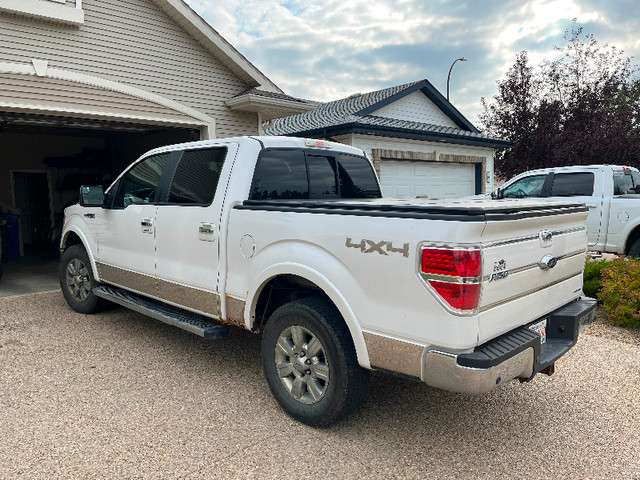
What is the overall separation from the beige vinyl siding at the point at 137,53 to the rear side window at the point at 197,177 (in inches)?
201

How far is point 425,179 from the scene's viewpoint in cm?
1361

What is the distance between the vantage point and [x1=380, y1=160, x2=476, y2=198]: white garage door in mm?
12602

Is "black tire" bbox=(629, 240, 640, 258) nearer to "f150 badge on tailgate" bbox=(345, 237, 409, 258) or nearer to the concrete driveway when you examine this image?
the concrete driveway

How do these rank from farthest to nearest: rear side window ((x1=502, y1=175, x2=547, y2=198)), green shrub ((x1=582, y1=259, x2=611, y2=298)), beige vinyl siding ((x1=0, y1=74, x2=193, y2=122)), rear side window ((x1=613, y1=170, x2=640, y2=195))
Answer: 1. rear side window ((x1=502, y1=175, x2=547, y2=198))
2. rear side window ((x1=613, y1=170, x2=640, y2=195))
3. beige vinyl siding ((x1=0, y1=74, x2=193, y2=122))
4. green shrub ((x1=582, y1=259, x2=611, y2=298))

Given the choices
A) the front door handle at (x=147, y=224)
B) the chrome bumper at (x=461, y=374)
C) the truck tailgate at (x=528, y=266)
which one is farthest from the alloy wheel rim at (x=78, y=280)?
the truck tailgate at (x=528, y=266)

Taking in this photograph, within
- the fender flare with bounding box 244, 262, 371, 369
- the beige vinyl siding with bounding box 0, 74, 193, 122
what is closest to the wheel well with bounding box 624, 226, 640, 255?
the fender flare with bounding box 244, 262, 371, 369

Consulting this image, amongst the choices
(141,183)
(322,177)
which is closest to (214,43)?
(141,183)

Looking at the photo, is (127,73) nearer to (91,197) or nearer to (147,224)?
(91,197)

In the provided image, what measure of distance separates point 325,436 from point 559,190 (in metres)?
7.41

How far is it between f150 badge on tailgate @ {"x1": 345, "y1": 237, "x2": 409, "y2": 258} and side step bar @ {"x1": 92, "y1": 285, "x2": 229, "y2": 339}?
5.18 feet

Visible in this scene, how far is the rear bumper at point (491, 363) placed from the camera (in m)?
2.48

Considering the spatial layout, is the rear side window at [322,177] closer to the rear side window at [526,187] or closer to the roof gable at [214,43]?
the rear side window at [526,187]

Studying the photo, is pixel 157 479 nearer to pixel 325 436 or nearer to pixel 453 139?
pixel 325 436

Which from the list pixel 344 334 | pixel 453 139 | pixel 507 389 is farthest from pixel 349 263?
pixel 453 139
